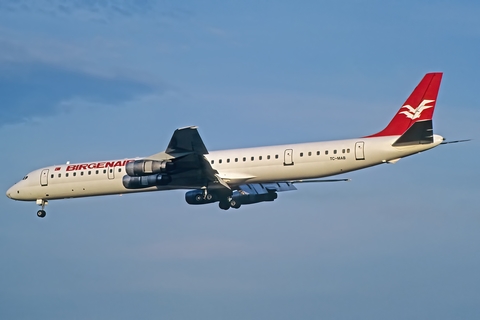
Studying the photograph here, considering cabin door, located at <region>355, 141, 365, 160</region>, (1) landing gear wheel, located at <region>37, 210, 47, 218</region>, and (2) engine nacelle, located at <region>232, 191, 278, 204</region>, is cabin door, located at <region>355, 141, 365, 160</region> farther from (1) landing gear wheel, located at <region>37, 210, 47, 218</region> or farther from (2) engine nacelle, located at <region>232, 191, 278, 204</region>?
(1) landing gear wheel, located at <region>37, 210, 47, 218</region>

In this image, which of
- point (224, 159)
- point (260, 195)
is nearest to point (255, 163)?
point (224, 159)

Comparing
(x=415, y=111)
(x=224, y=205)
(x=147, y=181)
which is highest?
(x=415, y=111)

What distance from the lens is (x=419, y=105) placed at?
49.0 meters

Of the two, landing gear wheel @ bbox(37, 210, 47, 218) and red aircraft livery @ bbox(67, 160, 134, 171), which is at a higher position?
red aircraft livery @ bbox(67, 160, 134, 171)

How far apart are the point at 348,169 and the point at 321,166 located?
1.41 m

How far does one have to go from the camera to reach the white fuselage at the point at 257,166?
48.8m

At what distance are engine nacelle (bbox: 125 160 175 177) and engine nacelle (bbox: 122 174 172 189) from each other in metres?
1.22

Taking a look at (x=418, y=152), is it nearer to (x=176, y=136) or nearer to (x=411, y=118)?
(x=411, y=118)

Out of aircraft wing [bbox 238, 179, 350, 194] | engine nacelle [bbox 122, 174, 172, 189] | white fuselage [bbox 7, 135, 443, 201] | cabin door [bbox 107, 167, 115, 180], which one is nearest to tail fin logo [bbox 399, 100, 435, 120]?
white fuselage [bbox 7, 135, 443, 201]

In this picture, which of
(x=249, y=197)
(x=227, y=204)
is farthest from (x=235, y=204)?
(x=249, y=197)

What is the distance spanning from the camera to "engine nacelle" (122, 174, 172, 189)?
52125mm

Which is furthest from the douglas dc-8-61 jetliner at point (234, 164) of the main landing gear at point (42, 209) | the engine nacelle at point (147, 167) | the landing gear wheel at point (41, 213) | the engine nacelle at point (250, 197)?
the landing gear wheel at point (41, 213)

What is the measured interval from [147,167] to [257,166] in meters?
5.85

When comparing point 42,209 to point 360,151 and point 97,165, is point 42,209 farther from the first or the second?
point 360,151
